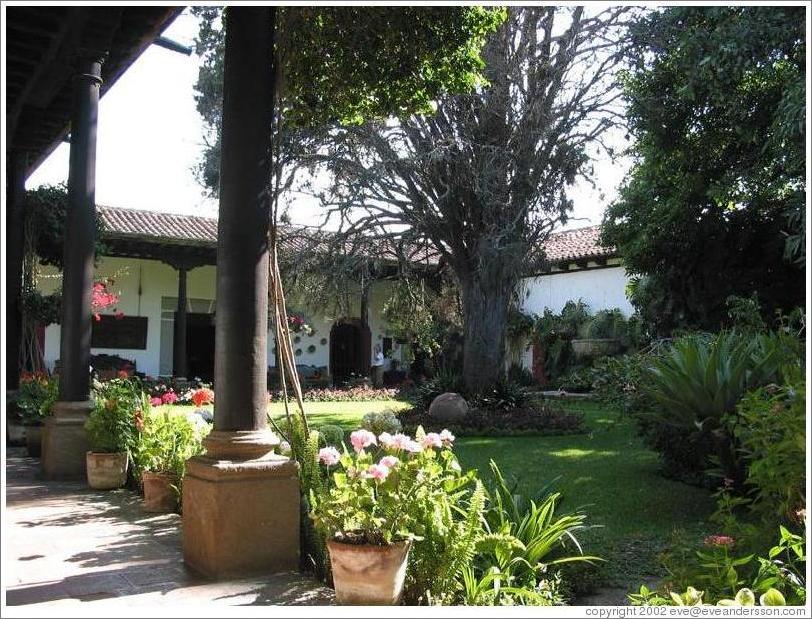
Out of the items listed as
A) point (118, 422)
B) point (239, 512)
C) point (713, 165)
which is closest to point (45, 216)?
point (118, 422)

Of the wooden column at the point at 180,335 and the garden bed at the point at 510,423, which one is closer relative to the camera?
the garden bed at the point at 510,423

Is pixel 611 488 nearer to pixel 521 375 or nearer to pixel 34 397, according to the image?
pixel 34 397

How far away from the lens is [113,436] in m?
6.82

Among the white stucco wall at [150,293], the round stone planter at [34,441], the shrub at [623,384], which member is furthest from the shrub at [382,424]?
the white stucco wall at [150,293]

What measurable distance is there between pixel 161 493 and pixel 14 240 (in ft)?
20.8

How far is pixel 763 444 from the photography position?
348cm

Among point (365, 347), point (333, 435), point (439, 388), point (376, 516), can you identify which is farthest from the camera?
point (365, 347)

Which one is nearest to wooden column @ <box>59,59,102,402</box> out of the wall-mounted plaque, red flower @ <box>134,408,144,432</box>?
red flower @ <box>134,408,144,432</box>

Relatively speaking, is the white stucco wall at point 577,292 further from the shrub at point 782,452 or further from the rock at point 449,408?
the shrub at point 782,452

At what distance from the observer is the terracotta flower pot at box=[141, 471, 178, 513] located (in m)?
5.74

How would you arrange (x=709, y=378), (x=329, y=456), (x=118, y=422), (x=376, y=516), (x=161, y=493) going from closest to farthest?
(x=376, y=516) < (x=329, y=456) < (x=161, y=493) < (x=709, y=378) < (x=118, y=422)

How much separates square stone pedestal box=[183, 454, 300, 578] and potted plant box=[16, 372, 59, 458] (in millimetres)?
5322

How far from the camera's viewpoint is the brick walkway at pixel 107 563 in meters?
3.56

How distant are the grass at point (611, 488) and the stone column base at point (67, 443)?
4.10 meters
